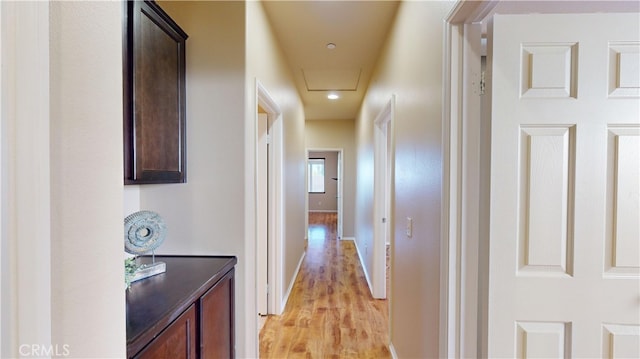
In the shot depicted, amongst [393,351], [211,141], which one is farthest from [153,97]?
[393,351]

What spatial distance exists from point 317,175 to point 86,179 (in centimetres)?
1090

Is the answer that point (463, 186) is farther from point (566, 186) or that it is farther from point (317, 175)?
point (317, 175)

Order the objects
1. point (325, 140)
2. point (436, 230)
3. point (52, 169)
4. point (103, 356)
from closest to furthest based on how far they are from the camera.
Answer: point (52, 169)
point (103, 356)
point (436, 230)
point (325, 140)

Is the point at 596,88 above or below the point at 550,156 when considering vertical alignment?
above

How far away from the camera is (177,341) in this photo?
1.20m

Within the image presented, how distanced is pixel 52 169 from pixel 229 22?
1.57m

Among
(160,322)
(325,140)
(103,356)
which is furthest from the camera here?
(325,140)

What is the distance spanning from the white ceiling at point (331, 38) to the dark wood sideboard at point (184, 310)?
1.86 m

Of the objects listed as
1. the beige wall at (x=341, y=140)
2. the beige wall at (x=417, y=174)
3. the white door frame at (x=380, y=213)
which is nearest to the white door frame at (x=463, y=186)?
the beige wall at (x=417, y=174)

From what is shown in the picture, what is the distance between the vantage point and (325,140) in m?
6.68

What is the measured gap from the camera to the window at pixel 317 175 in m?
11.4

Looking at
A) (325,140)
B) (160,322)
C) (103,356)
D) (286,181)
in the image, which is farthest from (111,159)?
(325,140)

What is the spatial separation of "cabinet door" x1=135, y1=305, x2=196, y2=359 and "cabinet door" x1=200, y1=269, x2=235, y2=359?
0.08 metres

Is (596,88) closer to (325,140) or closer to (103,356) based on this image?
(103,356)
